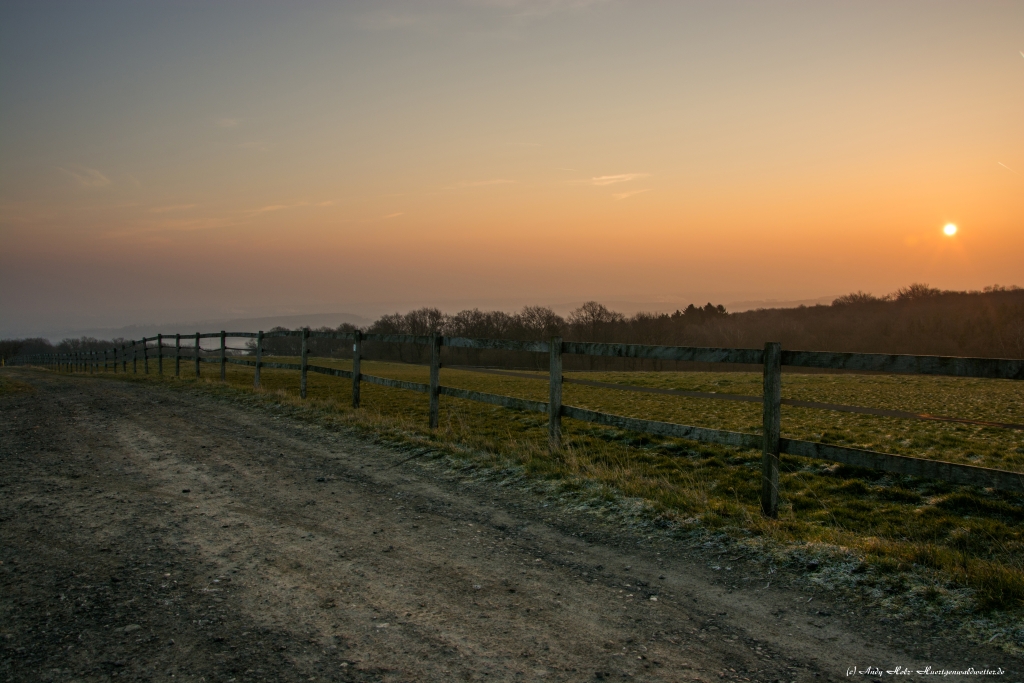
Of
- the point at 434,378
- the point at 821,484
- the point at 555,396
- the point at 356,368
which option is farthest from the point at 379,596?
the point at 356,368

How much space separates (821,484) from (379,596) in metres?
6.04

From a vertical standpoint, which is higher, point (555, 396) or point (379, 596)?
point (555, 396)

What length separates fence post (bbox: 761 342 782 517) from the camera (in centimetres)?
578

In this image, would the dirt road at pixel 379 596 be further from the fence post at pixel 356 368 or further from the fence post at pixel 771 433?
the fence post at pixel 356 368

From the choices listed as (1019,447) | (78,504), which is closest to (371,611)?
(78,504)

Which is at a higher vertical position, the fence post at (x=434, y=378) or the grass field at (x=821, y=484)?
the fence post at (x=434, y=378)

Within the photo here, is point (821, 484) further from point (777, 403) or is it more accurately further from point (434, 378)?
point (434, 378)

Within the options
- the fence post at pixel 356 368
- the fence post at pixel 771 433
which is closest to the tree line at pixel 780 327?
the fence post at pixel 356 368

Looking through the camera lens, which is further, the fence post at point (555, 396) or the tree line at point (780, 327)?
the tree line at point (780, 327)

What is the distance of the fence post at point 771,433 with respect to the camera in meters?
5.78

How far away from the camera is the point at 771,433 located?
19.2 feet

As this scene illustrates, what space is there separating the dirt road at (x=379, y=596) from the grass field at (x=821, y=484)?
2.12ft

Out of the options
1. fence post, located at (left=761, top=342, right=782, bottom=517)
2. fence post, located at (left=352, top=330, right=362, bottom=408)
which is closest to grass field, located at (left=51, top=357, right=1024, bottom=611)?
fence post, located at (left=761, top=342, right=782, bottom=517)

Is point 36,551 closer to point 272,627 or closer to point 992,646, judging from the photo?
point 272,627
